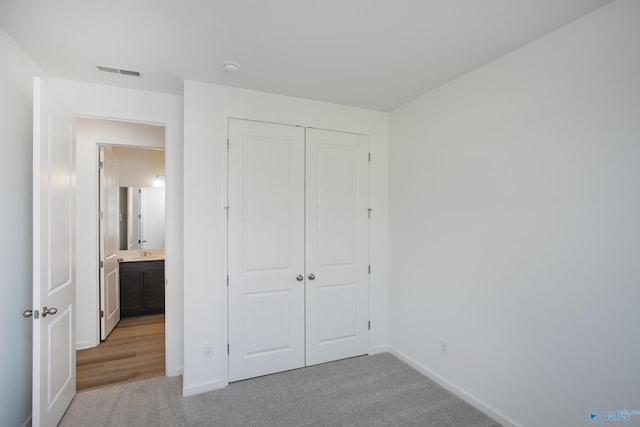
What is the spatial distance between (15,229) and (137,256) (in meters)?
2.94

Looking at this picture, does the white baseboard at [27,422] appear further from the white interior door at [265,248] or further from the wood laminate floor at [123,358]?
the white interior door at [265,248]

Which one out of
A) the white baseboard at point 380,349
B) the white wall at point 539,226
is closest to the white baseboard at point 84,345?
the white baseboard at point 380,349

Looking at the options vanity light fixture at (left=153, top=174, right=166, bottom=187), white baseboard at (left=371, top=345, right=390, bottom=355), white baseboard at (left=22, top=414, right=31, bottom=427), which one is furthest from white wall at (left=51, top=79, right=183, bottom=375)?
vanity light fixture at (left=153, top=174, right=166, bottom=187)

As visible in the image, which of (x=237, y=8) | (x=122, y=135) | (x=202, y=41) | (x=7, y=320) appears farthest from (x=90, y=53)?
(x=7, y=320)

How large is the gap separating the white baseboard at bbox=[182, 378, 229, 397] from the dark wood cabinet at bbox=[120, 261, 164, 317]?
8.06ft

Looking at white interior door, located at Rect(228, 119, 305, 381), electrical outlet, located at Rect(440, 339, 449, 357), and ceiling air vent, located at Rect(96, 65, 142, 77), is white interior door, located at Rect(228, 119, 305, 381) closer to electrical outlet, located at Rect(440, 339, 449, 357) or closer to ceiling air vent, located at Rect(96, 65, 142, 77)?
ceiling air vent, located at Rect(96, 65, 142, 77)

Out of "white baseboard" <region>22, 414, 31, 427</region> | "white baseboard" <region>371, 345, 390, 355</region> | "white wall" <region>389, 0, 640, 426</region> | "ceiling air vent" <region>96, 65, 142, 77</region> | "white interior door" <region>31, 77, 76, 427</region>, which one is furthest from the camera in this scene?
"white baseboard" <region>371, 345, 390, 355</region>

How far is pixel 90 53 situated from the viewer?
209 centimetres

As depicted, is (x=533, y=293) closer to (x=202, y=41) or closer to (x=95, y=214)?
(x=202, y=41)

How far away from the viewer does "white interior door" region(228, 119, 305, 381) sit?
8.84 ft

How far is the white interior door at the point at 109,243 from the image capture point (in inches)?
140

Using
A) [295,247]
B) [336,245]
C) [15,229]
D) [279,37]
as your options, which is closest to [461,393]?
[336,245]

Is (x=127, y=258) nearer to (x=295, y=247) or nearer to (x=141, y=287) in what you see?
(x=141, y=287)

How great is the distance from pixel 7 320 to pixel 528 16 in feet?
11.6
